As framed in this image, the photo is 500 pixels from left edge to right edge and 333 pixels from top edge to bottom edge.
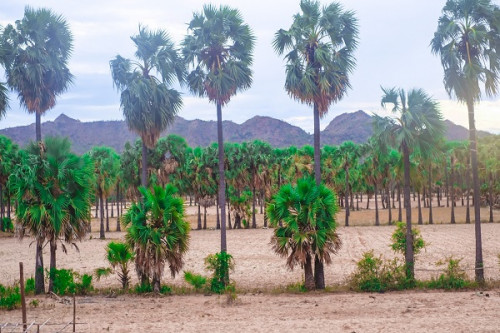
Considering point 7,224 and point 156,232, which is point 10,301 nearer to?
point 156,232

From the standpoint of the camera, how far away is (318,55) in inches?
802

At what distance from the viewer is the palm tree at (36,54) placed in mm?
25438

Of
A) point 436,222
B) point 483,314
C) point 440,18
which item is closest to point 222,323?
point 483,314

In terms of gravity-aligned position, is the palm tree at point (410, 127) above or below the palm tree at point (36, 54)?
below

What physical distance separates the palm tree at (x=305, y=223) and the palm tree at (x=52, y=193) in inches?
310

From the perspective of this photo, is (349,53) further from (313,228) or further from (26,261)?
(26,261)

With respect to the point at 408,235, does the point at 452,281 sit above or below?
below

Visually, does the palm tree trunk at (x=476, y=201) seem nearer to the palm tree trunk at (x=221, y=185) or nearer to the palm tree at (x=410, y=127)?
the palm tree at (x=410, y=127)

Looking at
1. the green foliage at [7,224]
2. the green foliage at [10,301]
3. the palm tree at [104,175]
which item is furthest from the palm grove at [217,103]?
the green foliage at [7,224]

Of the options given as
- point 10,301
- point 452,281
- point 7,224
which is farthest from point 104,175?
point 452,281

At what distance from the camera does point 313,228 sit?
61.2 ft

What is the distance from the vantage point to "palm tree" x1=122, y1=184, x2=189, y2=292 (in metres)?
18.4

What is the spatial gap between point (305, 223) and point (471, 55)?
1011 centimetres

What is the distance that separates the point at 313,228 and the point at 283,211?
1382 millimetres
